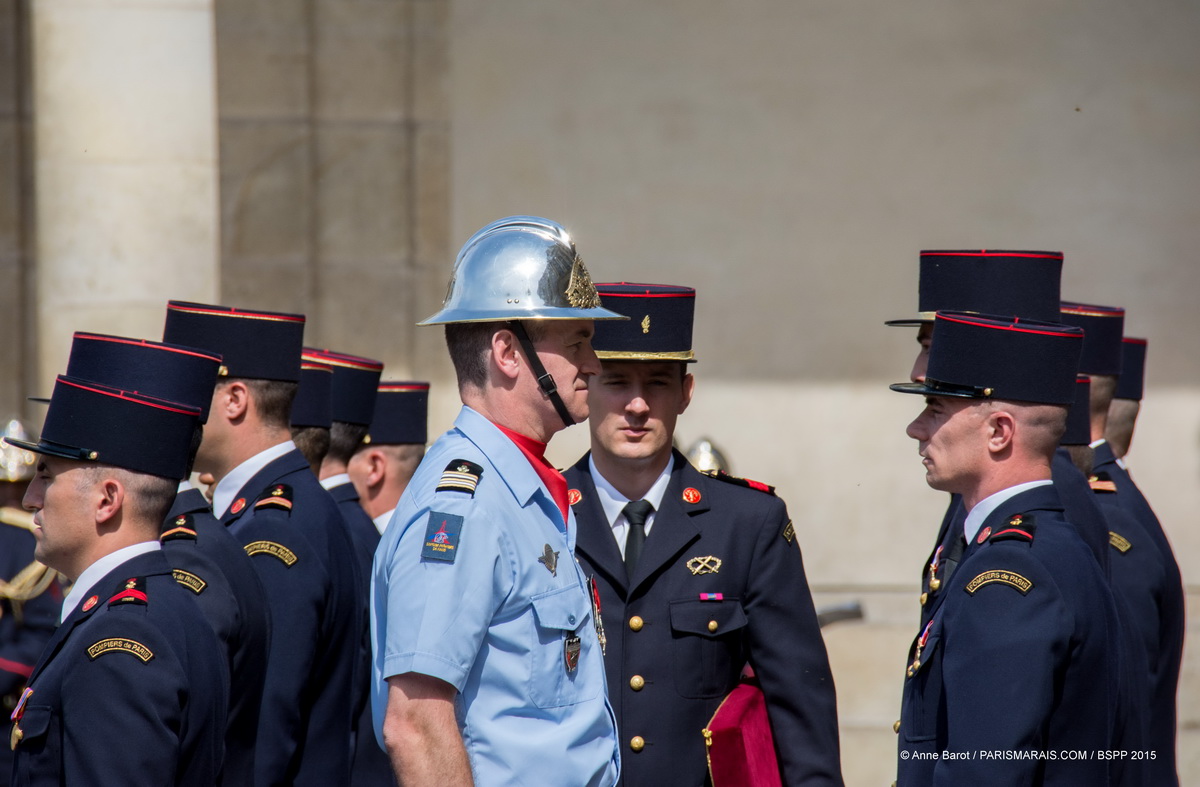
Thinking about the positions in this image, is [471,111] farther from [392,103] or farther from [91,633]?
[91,633]

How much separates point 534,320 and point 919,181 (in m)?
5.89

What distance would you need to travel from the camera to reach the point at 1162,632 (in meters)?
5.11

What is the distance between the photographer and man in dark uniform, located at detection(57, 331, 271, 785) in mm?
3057

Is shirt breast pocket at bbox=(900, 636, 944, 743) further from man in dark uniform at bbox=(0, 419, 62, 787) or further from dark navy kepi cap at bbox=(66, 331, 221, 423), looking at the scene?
man in dark uniform at bbox=(0, 419, 62, 787)

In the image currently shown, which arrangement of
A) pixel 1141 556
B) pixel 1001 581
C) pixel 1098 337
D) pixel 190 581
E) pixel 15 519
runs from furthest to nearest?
pixel 15 519 → pixel 1098 337 → pixel 1141 556 → pixel 190 581 → pixel 1001 581

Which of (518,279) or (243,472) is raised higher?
(518,279)

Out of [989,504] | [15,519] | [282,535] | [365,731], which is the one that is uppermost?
[989,504]

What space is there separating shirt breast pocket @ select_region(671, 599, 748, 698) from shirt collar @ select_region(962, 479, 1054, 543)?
76 cm

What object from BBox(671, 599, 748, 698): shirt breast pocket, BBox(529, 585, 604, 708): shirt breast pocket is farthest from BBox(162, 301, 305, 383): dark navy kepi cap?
BBox(529, 585, 604, 708): shirt breast pocket

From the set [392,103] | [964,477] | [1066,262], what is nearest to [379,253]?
[392,103]

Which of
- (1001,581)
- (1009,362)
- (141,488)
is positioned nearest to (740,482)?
(1009,362)

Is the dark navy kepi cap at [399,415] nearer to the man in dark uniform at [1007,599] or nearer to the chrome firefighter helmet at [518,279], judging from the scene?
the man in dark uniform at [1007,599]

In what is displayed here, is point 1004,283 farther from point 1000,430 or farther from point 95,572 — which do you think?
point 95,572

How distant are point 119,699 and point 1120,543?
362 cm
